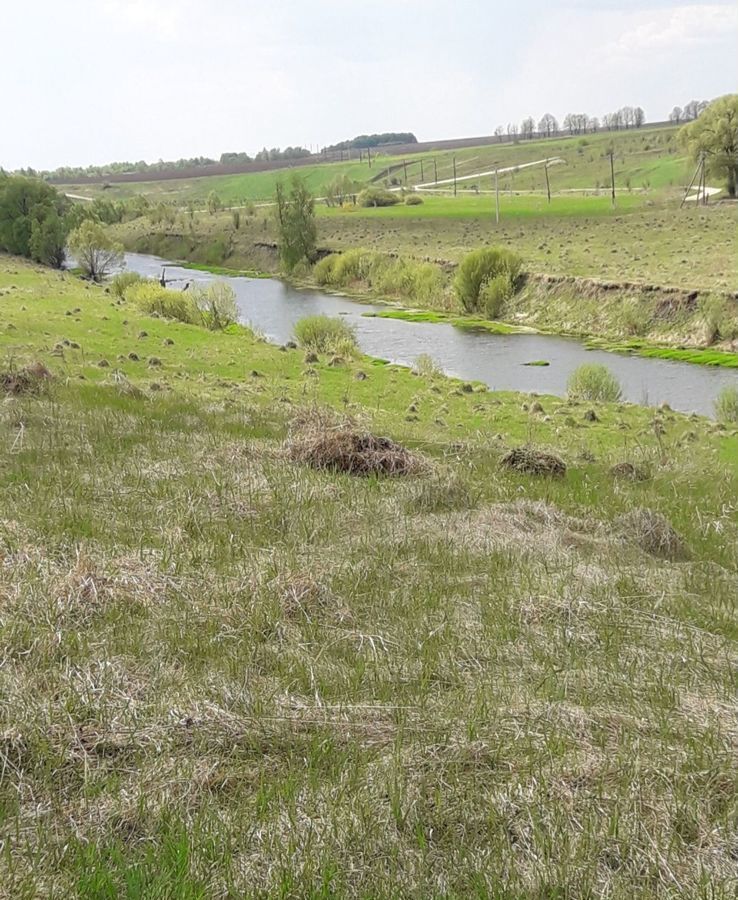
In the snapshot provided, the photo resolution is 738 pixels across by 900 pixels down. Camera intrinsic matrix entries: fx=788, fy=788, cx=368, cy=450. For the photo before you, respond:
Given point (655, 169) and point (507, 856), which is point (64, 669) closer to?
point (507, 856)

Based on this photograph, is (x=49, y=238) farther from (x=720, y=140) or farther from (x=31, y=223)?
(x=720, y=140)

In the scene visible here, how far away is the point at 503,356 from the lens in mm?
47781

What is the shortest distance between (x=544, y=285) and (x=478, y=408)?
34.6 m

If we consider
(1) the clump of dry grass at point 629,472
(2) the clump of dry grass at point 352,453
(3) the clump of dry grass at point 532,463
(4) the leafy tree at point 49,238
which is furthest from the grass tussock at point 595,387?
(4) the leafy tree at point 49,238

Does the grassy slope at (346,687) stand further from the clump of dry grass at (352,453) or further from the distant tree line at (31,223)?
the distant tree line at (31,223)

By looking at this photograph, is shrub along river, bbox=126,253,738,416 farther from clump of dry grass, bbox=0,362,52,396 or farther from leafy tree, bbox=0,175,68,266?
clump of dry grass, bbox=0,362,52,396

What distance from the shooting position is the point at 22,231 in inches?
3049

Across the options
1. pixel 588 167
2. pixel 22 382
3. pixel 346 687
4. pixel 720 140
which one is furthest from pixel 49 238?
pixel 588 167

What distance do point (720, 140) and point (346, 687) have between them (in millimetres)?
96160

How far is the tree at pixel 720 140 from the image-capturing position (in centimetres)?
8556

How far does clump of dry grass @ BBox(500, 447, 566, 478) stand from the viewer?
44.4ft

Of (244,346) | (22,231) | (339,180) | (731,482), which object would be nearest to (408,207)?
(339,180)

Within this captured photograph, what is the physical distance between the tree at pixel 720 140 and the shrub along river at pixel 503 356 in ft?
152

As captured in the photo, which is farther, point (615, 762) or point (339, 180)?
point (339, 180)
